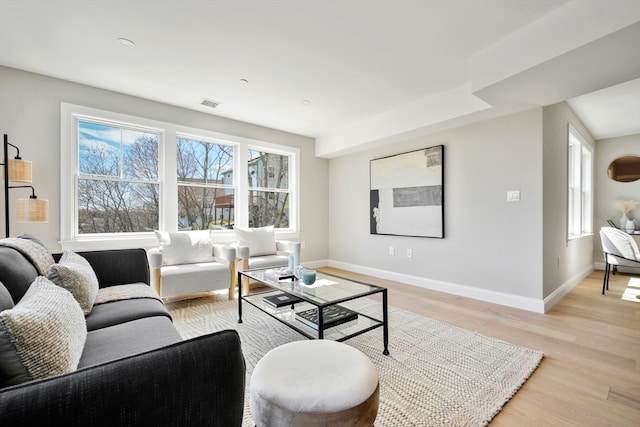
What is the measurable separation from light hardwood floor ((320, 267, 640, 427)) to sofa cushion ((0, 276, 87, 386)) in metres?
1.88

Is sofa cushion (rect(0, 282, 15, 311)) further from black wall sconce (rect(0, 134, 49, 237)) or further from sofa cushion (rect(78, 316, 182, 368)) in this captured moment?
black wall sconce (rect(0, 134, 49, 237))

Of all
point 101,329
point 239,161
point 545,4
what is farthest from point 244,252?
point 545,4

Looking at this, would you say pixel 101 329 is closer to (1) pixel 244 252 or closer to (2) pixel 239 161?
(1) pixel 244 252

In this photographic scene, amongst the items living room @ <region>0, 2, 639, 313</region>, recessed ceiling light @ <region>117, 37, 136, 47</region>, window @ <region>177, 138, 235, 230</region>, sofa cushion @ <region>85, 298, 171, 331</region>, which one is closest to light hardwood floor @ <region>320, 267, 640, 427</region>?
living room @ <region>0, 2, 639, 313</region>

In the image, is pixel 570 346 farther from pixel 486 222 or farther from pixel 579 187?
pixel 579 187

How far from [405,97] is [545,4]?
1692 millimetres

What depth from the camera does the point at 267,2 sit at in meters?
2.05

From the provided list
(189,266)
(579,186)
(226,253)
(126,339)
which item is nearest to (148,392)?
(126,339)

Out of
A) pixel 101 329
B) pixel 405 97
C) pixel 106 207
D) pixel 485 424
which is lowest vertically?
pixel 485 424

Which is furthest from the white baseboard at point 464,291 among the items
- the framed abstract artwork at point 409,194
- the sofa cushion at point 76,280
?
the sofa cushion at point 76,280

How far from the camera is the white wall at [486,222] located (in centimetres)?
312

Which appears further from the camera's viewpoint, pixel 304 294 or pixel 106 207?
pixel 106 207

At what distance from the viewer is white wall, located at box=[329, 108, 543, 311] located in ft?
10.2

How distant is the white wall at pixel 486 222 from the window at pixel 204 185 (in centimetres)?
254
